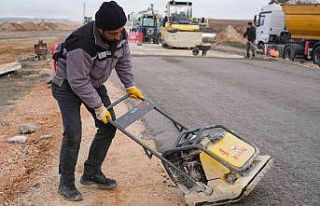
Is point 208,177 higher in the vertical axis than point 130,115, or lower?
lower

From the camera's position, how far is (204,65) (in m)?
19.3

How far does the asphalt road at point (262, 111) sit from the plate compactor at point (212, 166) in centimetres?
37

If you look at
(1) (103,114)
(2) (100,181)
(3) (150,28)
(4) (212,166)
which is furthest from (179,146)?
(3) (150,28)

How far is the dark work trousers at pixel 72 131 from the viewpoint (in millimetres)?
4824

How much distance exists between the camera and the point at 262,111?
946cm

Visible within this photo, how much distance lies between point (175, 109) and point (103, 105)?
15.6ft

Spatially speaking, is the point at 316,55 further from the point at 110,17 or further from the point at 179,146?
the point at 110,17

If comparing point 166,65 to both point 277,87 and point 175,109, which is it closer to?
point 277,87

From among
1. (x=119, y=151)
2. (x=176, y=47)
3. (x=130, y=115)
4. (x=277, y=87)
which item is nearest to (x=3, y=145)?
(x=119, y=151)

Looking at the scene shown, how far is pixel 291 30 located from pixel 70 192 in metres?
23.1

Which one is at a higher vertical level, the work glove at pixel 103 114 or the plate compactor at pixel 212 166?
the work glove at pixel 103 114

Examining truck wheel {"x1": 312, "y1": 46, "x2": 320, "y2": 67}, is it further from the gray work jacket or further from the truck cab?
the gray work jacket

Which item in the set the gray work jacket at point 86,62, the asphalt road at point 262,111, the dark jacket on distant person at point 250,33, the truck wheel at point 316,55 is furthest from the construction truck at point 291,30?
the gray work jacket at point 86,62

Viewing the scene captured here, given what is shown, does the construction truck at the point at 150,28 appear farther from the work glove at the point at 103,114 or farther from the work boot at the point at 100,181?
the work glove at the point at 103,114
